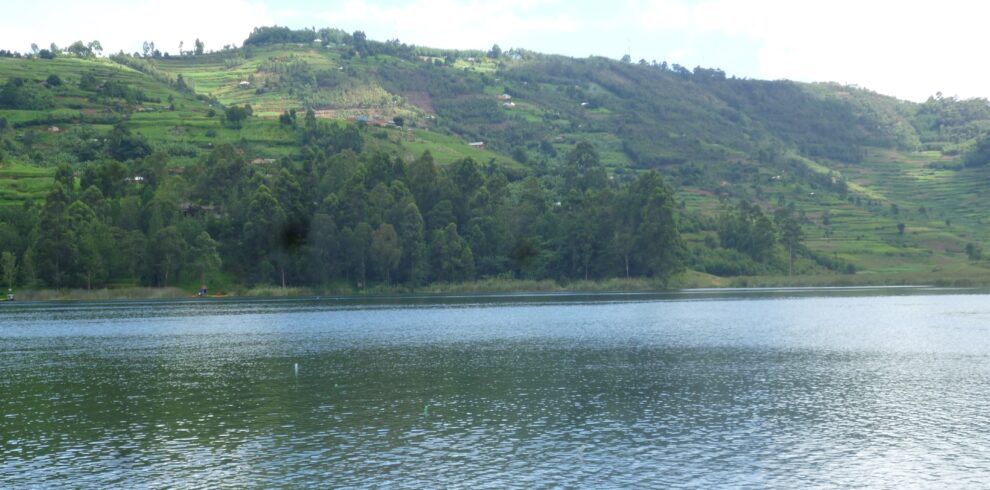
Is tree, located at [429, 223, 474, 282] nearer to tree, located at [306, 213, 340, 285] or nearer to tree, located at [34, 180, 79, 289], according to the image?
tree, located at [306, 213, 340, 285]

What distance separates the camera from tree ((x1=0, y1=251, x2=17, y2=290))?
174m

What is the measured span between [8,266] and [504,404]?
14725cm

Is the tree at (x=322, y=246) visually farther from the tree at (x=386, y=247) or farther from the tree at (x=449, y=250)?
the tree at (x=449, y=250)

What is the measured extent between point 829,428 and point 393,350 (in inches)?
2135

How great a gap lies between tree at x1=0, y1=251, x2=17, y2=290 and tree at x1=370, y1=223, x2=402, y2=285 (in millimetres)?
70560

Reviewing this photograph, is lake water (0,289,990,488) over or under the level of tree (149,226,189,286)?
under

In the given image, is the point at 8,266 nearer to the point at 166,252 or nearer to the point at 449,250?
the point at 166,252

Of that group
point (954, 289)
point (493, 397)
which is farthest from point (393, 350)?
point (954, 289)

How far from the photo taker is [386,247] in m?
190

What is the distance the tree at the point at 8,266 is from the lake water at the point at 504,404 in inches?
2130

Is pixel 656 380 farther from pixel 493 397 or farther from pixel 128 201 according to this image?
pixel 128 201

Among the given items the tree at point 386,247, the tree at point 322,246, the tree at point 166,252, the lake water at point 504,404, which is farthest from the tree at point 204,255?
the lake water at point 504,404

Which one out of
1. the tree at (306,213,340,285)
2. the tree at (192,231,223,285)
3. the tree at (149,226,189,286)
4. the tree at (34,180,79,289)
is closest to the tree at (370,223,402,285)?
the tree at (306,213,340,285)

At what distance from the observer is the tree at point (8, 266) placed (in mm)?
173625
